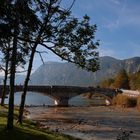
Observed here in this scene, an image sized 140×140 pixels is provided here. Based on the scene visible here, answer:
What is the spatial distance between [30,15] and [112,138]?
74.4 ft

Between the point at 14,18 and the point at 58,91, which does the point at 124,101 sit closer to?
the point at 58,91

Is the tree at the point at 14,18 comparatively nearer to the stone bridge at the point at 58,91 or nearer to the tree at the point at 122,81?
the stone bridge at the point at 58,91

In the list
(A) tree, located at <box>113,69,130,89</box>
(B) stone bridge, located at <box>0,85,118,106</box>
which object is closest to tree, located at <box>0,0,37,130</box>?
(B) stone bridge, located at <box>0,85,118,106</box>

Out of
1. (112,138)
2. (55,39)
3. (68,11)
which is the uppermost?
(68,11)

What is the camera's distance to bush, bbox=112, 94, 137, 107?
110 m

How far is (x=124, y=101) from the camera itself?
114 m

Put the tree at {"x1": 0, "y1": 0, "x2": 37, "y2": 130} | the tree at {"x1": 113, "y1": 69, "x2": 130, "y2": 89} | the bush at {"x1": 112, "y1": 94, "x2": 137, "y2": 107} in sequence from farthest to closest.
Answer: the tree at {"x1": 113, "y1": 69, "x2": 130, "y2": 89} → the bush at {"x1": 112, "y1": 94, "x2": 137, "y2": 107} → the tree at {"x1": 0, "y1": 0, "x2": 37, "y2": 130}

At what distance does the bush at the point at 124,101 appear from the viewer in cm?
11016

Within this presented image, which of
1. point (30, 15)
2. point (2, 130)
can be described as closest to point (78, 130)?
point (2, 130)

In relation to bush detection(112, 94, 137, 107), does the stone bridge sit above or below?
above

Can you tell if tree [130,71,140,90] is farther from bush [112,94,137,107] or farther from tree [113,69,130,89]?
bush [112,94,137,107]

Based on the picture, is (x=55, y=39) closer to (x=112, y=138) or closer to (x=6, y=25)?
(x=6, y=25)

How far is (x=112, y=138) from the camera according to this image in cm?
4275

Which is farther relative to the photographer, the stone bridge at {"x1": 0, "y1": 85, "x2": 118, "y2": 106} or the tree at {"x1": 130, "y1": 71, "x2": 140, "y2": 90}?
the tree at {"x1": 130, "y1": 71, "x2": 140, "y2": 90}
